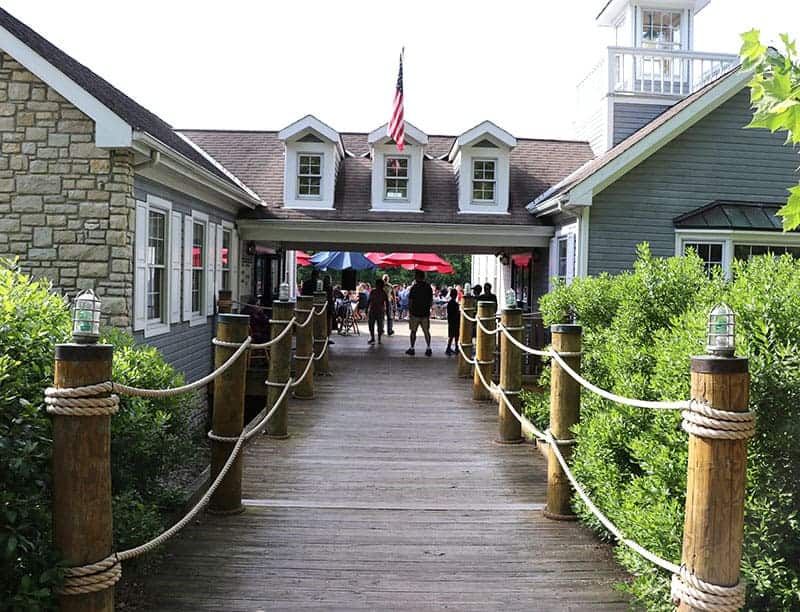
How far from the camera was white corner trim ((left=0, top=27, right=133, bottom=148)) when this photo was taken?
9.86m

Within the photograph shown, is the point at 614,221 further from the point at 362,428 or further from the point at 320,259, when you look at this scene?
the point at 320,259

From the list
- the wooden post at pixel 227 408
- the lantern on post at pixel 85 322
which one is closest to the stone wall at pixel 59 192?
the wooden post at pixel 227 408

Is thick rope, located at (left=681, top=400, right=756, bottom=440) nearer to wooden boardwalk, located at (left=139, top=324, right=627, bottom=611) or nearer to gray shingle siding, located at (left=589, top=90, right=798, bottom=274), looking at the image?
wooden boardwalk, located at (left=139, top=324, right=627, bottom=611)

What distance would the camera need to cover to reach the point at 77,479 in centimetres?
301

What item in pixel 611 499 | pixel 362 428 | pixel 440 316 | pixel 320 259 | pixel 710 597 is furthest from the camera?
pixel 440 316

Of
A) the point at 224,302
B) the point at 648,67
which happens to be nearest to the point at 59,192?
the point at 224,302

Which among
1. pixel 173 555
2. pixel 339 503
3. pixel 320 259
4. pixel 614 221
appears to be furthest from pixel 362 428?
pixel 320 259

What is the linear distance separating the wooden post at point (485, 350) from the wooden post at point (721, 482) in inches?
285

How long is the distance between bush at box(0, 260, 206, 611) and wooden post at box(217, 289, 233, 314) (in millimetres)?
9164

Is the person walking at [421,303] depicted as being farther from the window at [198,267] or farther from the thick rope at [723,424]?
the thick rope at [723,424]

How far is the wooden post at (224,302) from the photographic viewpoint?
46.8ft

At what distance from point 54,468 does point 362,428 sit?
561 centimetres

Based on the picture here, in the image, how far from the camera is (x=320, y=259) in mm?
27500

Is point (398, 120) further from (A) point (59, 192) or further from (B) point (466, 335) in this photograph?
(A) point (59, 192)
